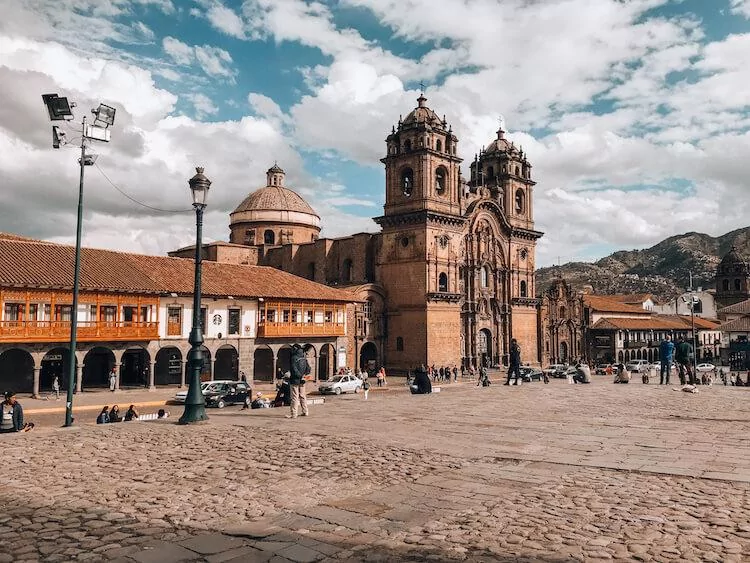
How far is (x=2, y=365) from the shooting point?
30188 mm

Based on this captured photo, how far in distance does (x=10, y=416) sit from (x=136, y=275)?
21443 millimetres

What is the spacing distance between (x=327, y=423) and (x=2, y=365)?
25151 millimetres

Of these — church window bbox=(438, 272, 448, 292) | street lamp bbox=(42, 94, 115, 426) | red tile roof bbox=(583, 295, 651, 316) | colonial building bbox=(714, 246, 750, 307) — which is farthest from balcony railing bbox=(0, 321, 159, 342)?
colonial building bbox=(714, 246, 750, 307)

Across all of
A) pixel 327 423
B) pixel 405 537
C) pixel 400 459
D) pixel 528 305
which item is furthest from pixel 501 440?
pixel 528 305

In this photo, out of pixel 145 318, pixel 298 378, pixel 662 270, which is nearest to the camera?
pixel 298 378

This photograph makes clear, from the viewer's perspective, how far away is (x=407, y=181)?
163ft

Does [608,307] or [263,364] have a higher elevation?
[608,307]

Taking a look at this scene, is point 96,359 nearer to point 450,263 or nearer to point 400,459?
point 450,263

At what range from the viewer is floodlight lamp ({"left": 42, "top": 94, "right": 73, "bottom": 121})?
15219 mm

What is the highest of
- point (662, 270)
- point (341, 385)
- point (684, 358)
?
point (662, 270)

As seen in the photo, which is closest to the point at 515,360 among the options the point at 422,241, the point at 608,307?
the point at 422,241

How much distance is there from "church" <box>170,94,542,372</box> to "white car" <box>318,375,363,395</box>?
12.2 metres

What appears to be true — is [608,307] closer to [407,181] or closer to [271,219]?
[407,181]

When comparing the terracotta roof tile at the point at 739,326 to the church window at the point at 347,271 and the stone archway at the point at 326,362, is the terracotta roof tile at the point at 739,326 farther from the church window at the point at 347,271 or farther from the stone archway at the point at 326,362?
the stone archway at the point at 326,362
